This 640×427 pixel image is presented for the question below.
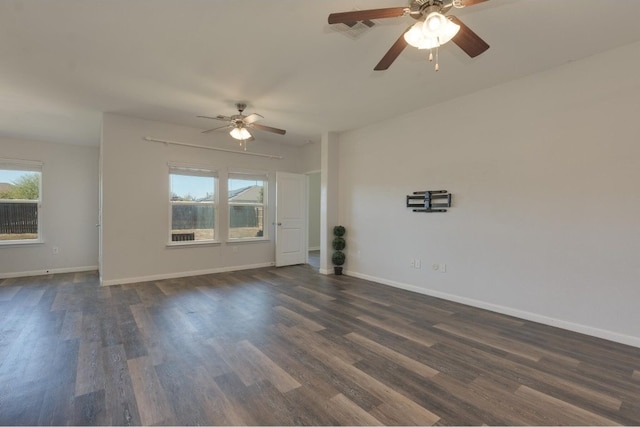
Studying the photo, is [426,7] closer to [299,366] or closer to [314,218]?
[299,366]

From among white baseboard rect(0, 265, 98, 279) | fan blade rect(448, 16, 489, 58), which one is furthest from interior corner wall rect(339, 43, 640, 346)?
white baseboard rect(0, 265, 98, 279)

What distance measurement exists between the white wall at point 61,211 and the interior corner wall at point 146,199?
7.73ft

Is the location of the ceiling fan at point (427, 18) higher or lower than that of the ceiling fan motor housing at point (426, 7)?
lower

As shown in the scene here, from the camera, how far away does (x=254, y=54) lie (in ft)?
10.0

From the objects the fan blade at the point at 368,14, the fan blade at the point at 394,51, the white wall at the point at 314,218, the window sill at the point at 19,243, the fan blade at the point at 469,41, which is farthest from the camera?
the white wall at the point at 314,218

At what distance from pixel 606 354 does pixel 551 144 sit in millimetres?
2131

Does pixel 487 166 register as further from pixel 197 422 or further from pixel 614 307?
pixel 197 422

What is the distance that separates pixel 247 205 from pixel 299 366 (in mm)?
4626

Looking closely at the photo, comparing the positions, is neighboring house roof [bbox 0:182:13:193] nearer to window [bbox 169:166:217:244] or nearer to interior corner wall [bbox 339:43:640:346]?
window [bbox 169:166:217:244]

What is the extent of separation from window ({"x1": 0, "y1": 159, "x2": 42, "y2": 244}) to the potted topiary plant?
19.6ft

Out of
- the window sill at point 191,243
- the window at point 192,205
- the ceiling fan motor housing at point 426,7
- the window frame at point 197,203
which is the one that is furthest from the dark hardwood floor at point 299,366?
the ceiling fan motor housing at point 426,7

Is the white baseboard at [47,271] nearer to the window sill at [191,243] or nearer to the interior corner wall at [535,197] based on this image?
the window sill at [191,243]

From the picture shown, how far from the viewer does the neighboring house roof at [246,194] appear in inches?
252

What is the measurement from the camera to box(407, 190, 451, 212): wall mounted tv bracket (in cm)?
435
